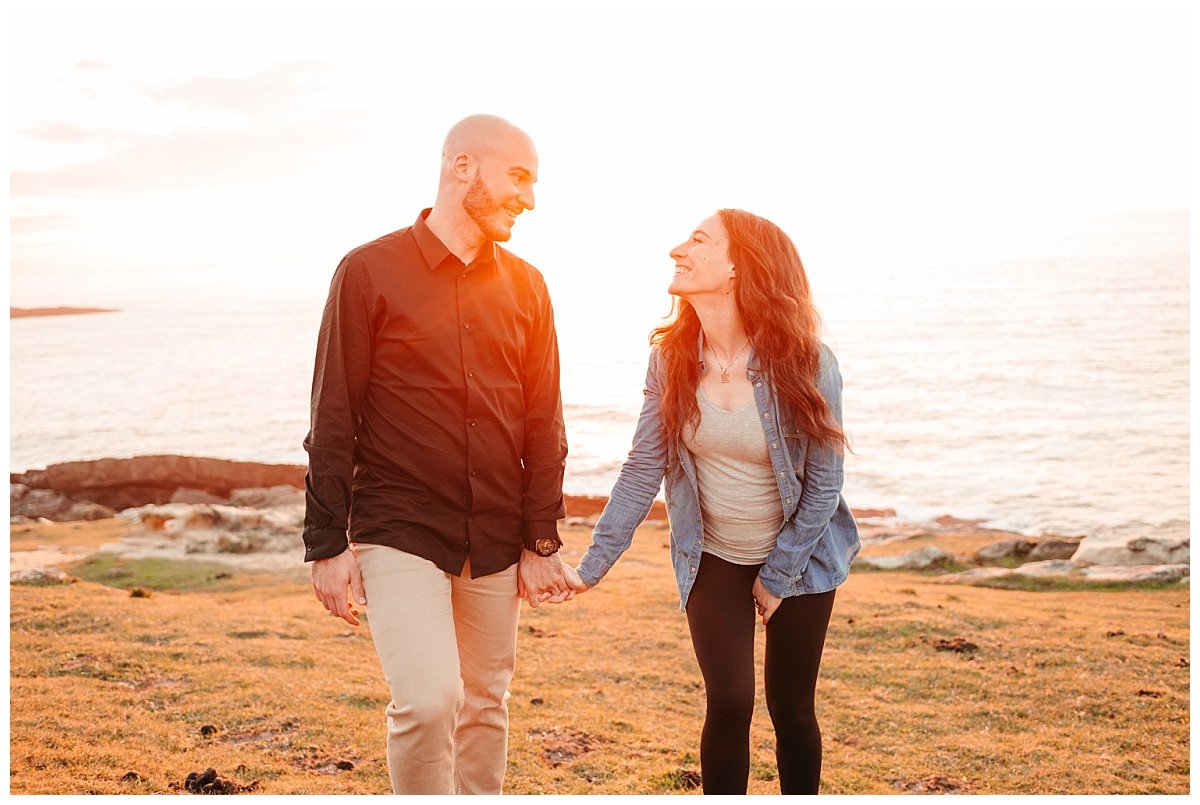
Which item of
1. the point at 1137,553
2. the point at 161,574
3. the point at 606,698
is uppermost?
the point at 606,698

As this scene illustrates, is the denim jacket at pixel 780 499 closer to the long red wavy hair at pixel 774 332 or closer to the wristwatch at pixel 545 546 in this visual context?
the long red wavy hair at pixel 774 332

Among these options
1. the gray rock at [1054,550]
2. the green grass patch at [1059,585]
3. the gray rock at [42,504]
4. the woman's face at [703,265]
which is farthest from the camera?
the gray rock at [42,504]

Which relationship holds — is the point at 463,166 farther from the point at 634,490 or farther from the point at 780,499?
the point at 780,499

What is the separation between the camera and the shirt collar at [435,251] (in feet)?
10.7

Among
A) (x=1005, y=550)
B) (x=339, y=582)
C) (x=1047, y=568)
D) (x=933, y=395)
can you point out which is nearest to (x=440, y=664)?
(x=339, y=582)

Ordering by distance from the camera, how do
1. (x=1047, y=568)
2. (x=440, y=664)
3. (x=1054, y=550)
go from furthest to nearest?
1. (x=1054, y=550)
2. (x=1047, y=568)
3. (x=440, y=664)

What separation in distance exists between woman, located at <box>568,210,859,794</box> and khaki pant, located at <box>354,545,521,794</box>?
0.38 meters

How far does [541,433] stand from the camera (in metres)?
3.42

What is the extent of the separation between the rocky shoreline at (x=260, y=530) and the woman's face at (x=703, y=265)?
936 centimetres

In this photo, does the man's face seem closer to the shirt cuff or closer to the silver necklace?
the silver necklace

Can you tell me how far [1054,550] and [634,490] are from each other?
13.0 meters

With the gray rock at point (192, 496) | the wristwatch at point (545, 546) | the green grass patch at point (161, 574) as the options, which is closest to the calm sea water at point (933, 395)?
the gray rock at point (192, 496)
